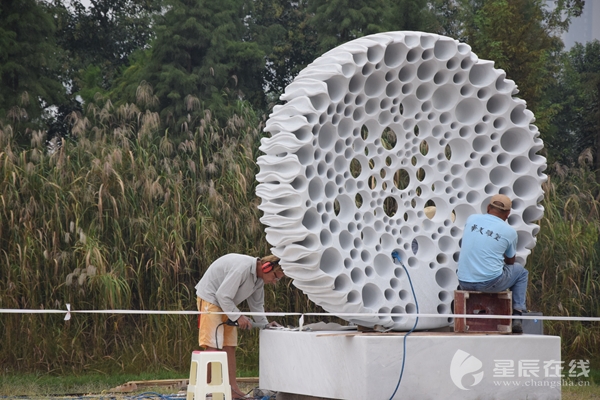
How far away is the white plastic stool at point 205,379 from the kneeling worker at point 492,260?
75.9 inches

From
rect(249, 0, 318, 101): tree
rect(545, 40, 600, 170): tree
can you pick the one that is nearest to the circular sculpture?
rect(545, 40, 600, 170): tree

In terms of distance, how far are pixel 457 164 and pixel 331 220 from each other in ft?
4.49

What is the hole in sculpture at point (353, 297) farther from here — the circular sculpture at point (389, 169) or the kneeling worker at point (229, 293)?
the kneeling worker at point (229, 293)

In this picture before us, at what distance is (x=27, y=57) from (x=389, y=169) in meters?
11.6

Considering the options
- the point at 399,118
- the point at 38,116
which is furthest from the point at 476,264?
the point at 38,116

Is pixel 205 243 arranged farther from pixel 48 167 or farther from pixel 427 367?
pixel 427 367

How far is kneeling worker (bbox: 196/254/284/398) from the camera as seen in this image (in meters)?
7.08

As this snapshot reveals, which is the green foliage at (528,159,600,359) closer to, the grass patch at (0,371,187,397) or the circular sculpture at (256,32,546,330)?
the circular sculpture at (256,32,546,330)

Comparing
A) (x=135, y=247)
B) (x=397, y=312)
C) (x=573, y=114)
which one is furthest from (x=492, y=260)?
(x=573, y=114)

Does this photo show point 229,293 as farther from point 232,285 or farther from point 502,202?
point 502,202

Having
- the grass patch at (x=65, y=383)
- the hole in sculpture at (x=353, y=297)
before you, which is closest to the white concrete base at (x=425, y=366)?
the hole in sculpture at (x=353, y=297)

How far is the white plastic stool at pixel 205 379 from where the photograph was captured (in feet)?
19.9

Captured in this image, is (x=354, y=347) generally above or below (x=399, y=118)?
below

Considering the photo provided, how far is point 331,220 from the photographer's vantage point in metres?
6.79
